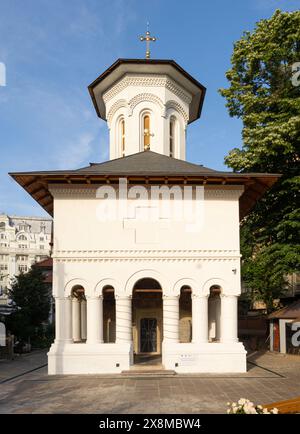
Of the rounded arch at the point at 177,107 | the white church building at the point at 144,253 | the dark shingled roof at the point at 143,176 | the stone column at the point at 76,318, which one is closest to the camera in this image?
the white church building at the point at 144,253

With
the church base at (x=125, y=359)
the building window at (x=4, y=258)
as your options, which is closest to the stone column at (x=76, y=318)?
the church base at (x=125, y=359)

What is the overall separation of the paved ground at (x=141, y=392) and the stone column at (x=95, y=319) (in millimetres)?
1678

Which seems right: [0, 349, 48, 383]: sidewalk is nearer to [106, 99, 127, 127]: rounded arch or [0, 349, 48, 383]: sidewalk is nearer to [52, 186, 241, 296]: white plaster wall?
[52, 186, 241, 296]: white plaster wall

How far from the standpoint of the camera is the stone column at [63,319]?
17.8 meters

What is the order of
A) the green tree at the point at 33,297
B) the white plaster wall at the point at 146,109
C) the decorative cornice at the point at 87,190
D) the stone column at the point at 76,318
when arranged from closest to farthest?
the decorative cornice at the point at 87,190, the stone column at the point at 76,318, the white plaster wall at the point at 146,109, the green tree at the point at 33,297

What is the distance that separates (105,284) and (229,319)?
5.38 m

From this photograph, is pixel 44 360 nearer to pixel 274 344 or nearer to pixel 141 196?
pixel 141 196

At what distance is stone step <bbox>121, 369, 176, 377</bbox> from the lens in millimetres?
16469

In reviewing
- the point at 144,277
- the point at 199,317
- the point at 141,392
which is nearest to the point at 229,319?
the point at 199,317

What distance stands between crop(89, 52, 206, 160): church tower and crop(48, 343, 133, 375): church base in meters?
10.6

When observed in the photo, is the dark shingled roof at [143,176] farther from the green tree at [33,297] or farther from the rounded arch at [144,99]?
the green tree at [33,297]

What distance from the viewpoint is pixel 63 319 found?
17.9 metres
